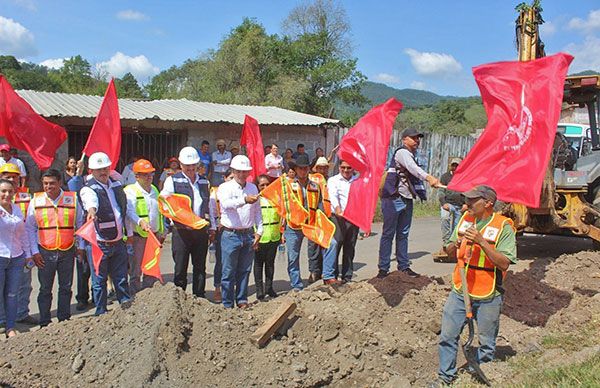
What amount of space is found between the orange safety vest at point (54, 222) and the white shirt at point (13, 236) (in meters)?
0.17

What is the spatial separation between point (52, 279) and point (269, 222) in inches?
104

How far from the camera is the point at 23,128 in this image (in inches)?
307

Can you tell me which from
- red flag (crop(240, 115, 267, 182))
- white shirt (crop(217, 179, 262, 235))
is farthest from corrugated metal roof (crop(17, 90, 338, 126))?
white shirt (crop(217, 179, 262, 235))

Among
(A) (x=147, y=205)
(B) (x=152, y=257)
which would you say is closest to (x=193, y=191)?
(A) (x=147, y=205)

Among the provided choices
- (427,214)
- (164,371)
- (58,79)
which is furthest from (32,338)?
(58,79)

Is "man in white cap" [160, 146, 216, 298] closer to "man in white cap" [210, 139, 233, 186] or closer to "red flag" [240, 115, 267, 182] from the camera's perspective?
"red flag" [240, 115, 267, 182]

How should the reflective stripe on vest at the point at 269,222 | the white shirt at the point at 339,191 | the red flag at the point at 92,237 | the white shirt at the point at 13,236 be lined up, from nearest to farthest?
the white shirt at the point at 13,236 < the red flag at the point at 92,237 < the reflective stripe on vest at the point at 269,222 < the white shirt at the point at 339,191

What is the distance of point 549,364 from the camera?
4.80 metres

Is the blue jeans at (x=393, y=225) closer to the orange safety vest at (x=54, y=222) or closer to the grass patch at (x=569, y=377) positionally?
the grass patch at (x=569, y=377)

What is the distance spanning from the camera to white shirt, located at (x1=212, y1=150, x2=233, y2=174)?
13.3 meters

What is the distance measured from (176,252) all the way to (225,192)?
0.96 meters

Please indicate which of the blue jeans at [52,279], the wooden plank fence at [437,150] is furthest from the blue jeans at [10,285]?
the wooden plank fence at [437,150]

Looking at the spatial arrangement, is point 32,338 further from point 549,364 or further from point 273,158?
point 273,158

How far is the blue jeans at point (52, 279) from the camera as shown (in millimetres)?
5930
